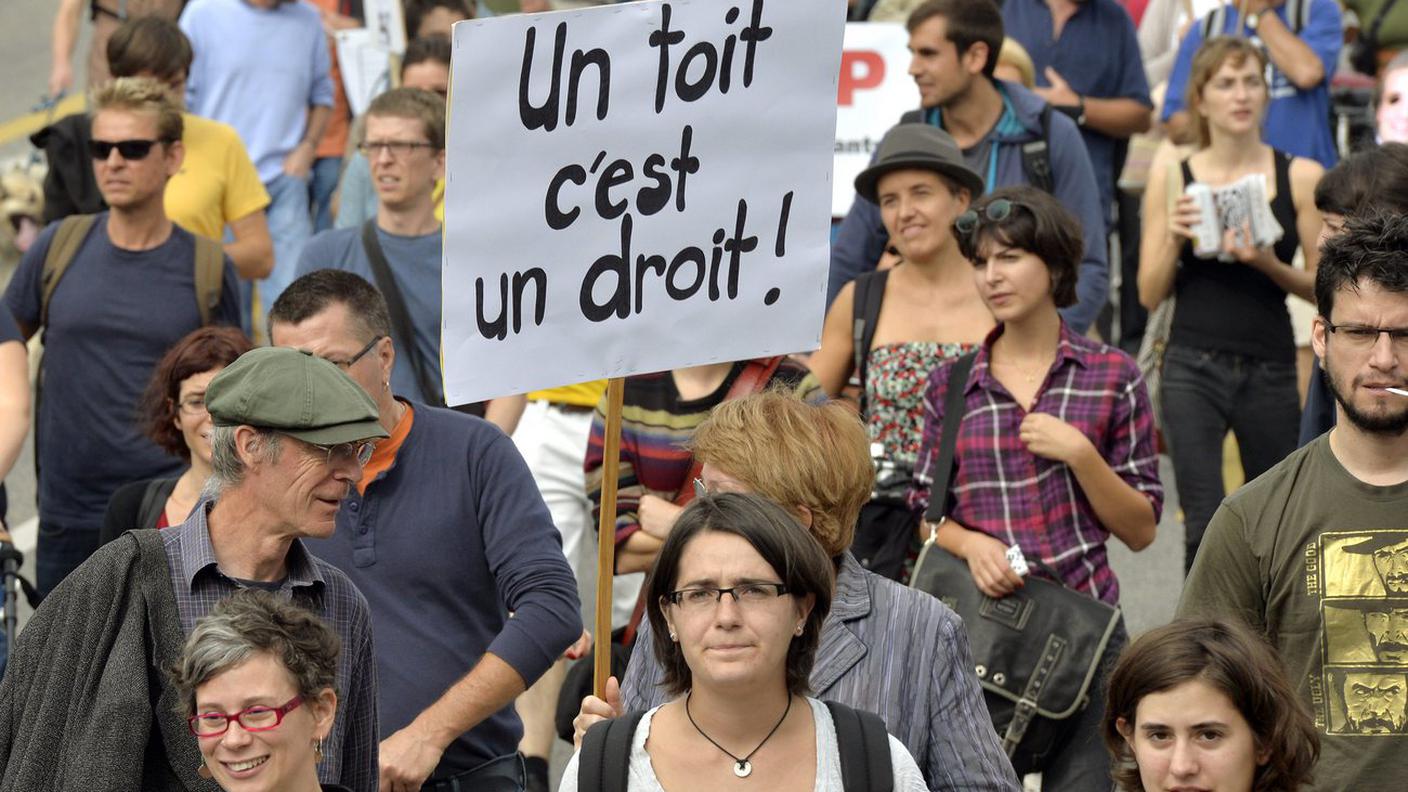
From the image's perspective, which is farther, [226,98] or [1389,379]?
[226,98]

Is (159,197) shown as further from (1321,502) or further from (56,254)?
(1321,502)

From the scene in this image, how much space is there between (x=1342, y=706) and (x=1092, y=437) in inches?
65.4

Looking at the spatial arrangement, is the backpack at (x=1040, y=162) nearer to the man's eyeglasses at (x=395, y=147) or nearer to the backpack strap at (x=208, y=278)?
the man's eyeglasses at (x=395, y=147)

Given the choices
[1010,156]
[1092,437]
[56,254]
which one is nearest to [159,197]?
[56,254]

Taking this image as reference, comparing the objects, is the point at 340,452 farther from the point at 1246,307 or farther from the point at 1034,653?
the point at 1246,307

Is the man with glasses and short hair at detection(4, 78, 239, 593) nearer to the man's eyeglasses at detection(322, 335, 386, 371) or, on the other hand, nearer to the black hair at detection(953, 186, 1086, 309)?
the man's eyeglasses at detection(322, 335, 386, 371)

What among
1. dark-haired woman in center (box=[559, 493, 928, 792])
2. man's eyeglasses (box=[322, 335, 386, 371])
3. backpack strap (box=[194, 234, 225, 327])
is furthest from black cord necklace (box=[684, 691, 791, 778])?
backpack strap (box=[194, 234, 225, 327])

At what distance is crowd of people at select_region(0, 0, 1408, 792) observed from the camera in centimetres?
422

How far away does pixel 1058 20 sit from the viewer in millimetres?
10922

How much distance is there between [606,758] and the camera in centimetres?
400

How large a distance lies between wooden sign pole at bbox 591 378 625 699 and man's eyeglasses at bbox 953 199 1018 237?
1.87 m

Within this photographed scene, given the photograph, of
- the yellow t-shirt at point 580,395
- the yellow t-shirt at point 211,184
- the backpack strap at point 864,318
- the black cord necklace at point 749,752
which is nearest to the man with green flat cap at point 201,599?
the black cord necklace at point 749,752

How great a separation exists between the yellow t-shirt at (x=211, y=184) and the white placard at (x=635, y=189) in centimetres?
466

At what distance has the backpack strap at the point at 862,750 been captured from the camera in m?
3.95
